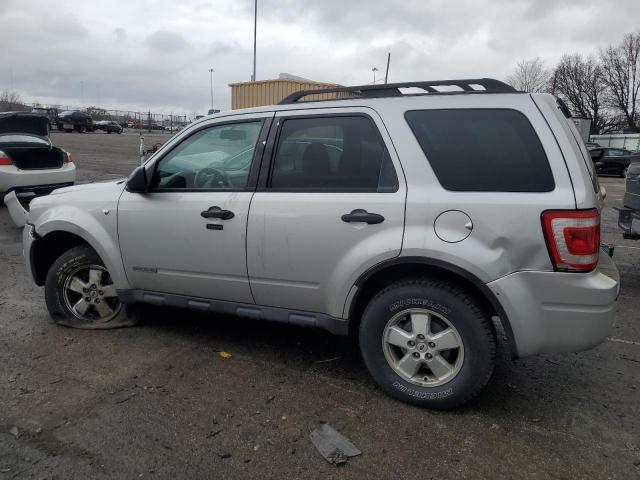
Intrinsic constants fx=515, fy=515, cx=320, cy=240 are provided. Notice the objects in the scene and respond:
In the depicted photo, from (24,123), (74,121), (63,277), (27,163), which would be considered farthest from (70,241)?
(74,121)

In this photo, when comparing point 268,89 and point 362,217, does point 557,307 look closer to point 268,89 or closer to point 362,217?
point 362,217

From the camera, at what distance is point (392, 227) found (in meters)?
2.99

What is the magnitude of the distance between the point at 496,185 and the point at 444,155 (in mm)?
345

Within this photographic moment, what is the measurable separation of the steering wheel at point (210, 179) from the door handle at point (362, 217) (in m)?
1.03

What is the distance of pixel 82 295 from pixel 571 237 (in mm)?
3688

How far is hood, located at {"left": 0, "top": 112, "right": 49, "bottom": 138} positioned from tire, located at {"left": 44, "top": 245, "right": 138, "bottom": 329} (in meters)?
6.46

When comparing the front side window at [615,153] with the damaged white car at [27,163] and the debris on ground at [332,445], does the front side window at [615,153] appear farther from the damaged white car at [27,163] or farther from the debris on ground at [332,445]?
the debris on ground at [332,445]

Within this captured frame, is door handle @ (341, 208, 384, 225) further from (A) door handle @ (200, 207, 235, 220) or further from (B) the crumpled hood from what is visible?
(B) the crumpled hood

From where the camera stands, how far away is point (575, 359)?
3.91m

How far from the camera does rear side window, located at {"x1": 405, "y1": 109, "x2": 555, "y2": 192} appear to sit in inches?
109

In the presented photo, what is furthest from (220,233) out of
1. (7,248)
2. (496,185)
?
(7,248)

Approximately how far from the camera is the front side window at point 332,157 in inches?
123

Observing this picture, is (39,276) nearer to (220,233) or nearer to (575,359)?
(220,233)

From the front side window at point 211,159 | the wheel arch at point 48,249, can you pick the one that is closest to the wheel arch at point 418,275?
the front side window at point 211,159
